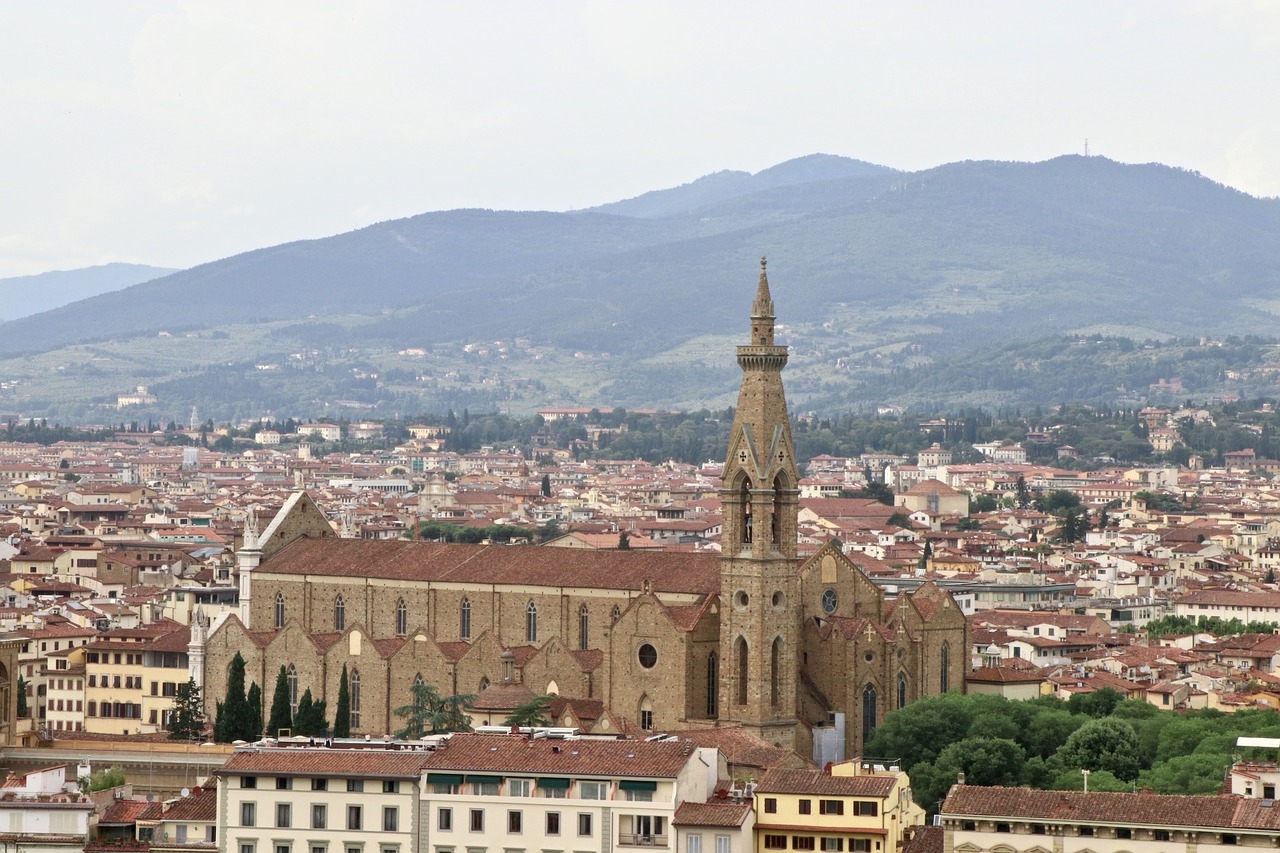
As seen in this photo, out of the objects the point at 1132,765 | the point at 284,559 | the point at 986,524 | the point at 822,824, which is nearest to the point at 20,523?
the point at 986,524

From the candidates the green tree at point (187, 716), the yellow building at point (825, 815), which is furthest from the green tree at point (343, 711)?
the yellow building at point (825, 815)

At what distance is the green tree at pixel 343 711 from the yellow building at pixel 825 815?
78.0 feet

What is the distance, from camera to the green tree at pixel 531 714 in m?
65.3

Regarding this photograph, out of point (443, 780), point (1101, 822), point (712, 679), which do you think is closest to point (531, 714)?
point (712, 679)

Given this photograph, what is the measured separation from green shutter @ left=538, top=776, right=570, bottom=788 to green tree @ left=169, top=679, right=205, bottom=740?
1020 inches

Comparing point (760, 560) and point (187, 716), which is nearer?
point (760, 560)

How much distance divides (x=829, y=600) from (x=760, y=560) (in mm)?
4328

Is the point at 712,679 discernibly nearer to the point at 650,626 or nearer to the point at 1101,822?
the point at 650,626

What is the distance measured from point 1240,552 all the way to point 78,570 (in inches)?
2395

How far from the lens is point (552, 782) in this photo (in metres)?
46.9

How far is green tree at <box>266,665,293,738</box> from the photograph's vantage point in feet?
237

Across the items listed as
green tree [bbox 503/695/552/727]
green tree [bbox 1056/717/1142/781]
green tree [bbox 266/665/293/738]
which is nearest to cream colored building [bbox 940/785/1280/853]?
green tree [bbox 1056/717/1142/781]

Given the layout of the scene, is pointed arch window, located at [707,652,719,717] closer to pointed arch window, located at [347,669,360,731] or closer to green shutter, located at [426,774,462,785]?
pointed arch window, located at [347,669,360,731]

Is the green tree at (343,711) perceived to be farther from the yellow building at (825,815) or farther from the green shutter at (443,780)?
the yellow building at (825,815)
